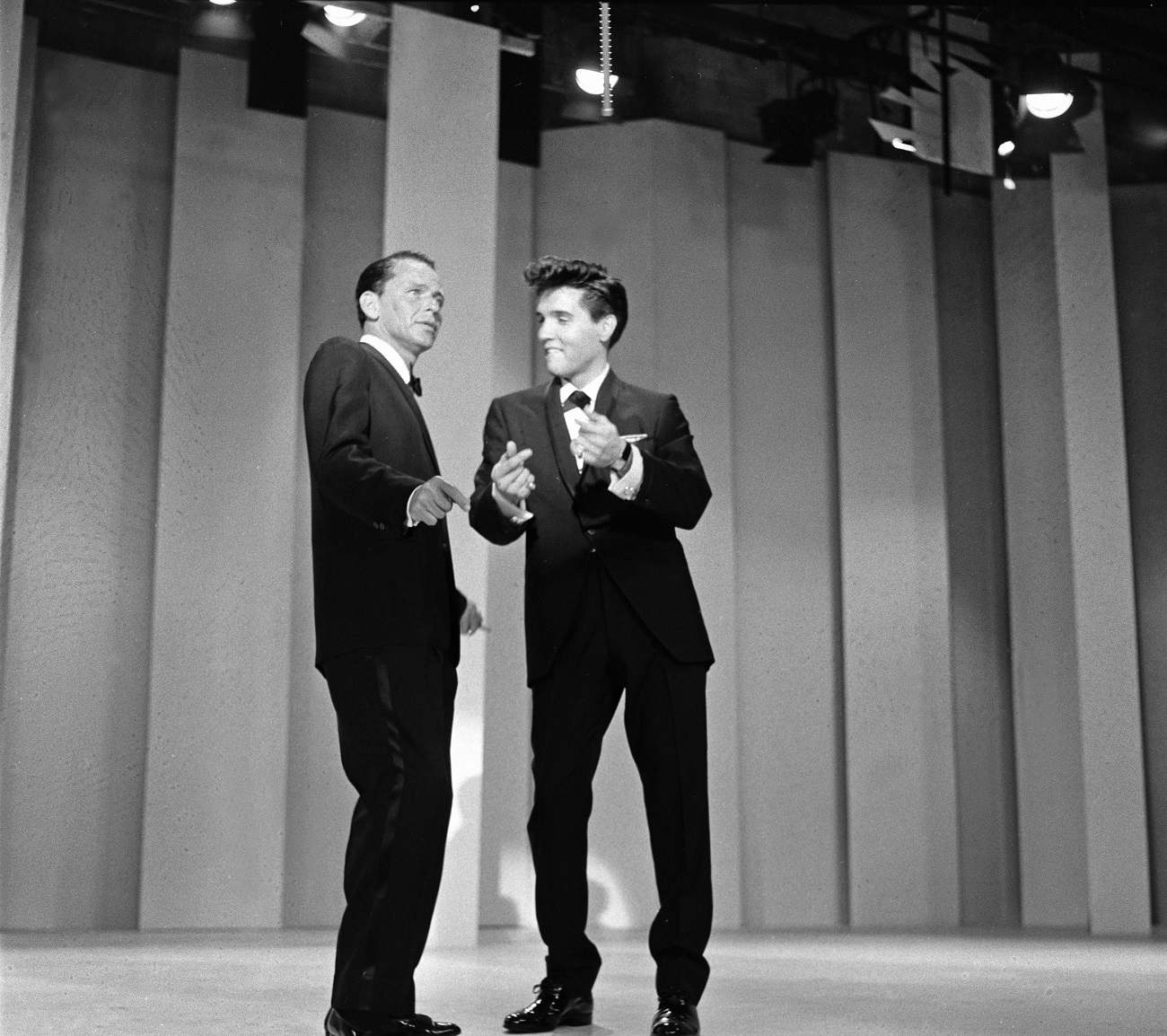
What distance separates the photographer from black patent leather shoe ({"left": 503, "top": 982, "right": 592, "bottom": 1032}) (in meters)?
2.58

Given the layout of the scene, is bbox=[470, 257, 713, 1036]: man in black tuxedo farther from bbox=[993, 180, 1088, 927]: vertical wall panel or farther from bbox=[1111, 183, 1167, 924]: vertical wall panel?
bbox=[1111, 183, 1167, 924]: vertical wall panel

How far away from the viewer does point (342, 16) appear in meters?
4.95

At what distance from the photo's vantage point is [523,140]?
565 cm

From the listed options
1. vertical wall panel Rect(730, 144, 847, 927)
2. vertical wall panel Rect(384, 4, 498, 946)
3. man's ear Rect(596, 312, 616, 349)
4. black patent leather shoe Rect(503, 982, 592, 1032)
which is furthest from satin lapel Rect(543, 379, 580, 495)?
vertical wall panel Rect(730, 144, 847, 927)

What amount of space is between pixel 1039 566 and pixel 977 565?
267 mm

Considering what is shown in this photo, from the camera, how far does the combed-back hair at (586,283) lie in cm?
297

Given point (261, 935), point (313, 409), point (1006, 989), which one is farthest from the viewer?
point (261, 935)

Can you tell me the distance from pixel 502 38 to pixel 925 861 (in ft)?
11.4

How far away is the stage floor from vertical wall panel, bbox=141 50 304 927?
299 millimetres

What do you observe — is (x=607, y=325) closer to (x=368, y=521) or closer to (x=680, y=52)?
(x=368, y=521)

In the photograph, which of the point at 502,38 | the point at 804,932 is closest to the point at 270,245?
the point at 502,38

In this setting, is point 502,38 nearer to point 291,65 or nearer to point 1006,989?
point 291,65

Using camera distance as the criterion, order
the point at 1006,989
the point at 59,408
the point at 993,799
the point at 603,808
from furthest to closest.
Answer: the point at 993,799, the point at 603,808, the point at 59,408, the point at 1006,989

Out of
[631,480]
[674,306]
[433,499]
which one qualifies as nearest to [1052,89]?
[674,306]
